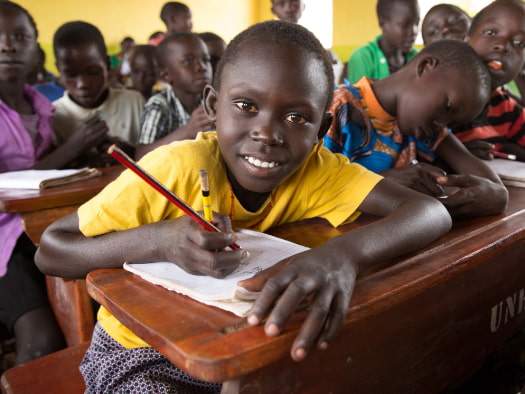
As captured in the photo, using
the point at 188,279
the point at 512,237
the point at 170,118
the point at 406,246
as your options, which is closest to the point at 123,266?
the point at 188,279

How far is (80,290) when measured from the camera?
1.49m

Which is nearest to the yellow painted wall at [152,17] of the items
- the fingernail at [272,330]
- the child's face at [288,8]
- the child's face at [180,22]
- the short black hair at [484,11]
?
the child's face at [180,22]

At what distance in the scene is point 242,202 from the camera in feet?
3.51

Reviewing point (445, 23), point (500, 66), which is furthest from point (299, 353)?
point (445, 23)

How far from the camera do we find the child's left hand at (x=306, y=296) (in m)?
0.56

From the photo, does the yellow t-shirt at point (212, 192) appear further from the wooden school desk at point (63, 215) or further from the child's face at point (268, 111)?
the wooden school desk at point (63, 215)

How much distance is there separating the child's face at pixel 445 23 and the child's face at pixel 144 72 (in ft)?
7.29

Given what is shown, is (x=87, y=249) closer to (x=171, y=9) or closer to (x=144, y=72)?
(x=144, y=72)

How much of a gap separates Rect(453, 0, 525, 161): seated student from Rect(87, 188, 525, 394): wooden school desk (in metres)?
1.02

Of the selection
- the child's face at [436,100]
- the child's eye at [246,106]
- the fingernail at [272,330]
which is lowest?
the fingernail at [272,330]

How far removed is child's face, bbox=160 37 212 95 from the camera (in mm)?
2699

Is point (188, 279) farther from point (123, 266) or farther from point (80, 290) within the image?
point (80, 290)

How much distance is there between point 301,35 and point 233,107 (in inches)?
8.4

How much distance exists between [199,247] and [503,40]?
6.36 feet
